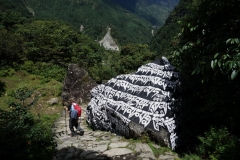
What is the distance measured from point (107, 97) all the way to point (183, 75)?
3299mm

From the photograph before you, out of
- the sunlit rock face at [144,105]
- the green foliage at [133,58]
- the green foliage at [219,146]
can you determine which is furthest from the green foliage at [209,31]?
the green foliage at [133,58]

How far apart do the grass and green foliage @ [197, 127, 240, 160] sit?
24.1 ft

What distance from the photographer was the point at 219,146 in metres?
4.90

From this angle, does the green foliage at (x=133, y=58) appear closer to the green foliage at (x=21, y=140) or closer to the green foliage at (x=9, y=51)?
the green foliage at (x=9, y=51)

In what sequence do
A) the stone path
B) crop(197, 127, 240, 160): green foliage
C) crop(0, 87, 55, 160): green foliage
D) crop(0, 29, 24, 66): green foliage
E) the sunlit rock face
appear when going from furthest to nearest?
crop(0, 29, 24, 66): green foliage
the sunlit rock face
the stone path
crop(197, 127, 240, 160): green foliage
crop(0, 87, 55, 160): green foliage

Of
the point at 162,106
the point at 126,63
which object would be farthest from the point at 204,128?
the point at 126,63

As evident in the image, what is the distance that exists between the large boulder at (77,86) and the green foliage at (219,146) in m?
9.85

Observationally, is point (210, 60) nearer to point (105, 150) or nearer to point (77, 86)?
point (105, 150)

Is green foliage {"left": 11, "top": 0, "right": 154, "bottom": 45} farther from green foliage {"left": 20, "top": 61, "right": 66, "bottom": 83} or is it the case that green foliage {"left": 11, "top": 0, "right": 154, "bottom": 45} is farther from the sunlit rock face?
the sunlit rock face

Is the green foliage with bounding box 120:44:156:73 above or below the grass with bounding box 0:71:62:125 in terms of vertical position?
above

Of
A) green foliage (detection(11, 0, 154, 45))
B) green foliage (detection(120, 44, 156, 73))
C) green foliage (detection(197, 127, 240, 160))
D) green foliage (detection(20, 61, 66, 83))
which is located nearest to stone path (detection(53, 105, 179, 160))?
green foliage (detection(197, 127, 240, 160))

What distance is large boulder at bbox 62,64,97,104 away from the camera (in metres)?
14.2

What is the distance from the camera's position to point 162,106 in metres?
6.49

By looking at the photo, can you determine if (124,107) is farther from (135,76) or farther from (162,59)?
(162,59)
